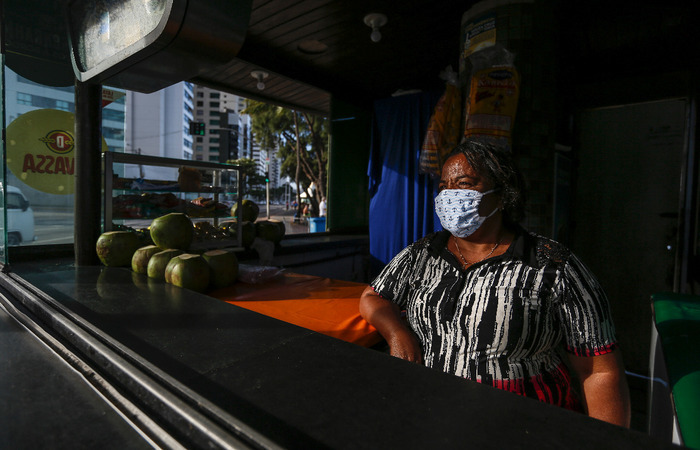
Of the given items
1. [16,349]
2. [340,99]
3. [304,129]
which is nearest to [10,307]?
[16,349]

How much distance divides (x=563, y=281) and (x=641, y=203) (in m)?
2.76

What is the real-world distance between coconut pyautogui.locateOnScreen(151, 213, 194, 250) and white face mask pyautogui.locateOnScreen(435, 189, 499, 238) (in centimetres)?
162

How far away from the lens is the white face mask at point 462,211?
1.51 meters

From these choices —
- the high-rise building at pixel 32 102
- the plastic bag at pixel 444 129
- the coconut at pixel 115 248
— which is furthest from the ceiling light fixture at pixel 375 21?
the coconut at pixel 115 248

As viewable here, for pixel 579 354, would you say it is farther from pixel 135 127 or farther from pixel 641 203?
pixel 135 127

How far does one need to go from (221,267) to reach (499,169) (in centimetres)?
153

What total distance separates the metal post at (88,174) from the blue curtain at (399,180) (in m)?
3.28

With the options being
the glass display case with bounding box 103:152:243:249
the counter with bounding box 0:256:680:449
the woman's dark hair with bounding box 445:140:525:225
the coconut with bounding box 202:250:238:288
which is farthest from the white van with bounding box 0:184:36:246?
the woman's dark hair with bounding box 445:140:525:225

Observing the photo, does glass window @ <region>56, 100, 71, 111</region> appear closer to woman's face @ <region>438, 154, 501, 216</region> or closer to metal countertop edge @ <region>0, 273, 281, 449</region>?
metal countertop edge @ <region>0, 273, 281, 449</region>

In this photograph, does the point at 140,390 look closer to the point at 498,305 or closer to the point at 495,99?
the point at 498,305

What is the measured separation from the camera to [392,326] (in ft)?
4.93

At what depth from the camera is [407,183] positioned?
4.73 meters

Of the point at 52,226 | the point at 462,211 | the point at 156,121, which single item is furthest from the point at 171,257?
the point at 156,121

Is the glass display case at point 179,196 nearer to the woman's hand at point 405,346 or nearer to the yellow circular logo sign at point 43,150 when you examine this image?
the yellow circular logo sign at point 43,150
